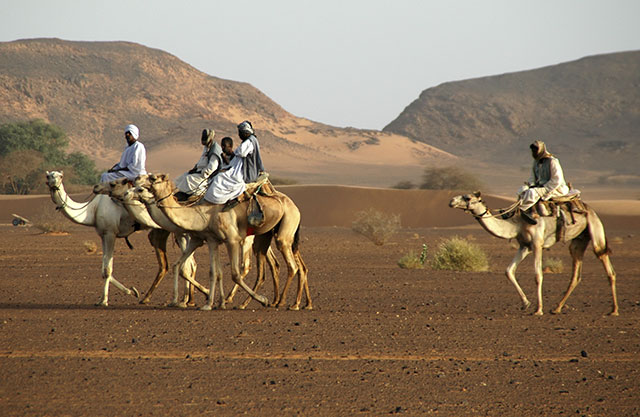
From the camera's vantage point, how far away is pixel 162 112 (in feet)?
350

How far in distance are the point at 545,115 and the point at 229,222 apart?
4623 inches

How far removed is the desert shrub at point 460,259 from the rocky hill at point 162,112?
6113 cm

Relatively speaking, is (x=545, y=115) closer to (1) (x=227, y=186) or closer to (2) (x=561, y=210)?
(2) (x=561, y=210)

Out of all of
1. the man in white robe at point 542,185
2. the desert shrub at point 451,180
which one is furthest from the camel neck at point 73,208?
the desert shrub at point 451,180

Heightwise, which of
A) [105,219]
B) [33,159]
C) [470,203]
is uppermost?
[470,203]

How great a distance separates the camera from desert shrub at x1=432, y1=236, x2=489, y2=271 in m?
22.4

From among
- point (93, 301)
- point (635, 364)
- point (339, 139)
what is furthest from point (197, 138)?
point (635, 364)

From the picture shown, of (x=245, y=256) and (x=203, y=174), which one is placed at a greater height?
(x=203, y=174)

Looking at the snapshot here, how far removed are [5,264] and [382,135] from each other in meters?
96.1

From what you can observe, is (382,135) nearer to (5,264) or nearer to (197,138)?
(197,138)

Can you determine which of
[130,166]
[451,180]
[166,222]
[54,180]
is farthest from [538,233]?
[451,180]

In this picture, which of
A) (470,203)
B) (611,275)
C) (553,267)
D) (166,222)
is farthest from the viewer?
(553,267)

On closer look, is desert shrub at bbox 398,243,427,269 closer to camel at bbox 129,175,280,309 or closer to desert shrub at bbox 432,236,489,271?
desert shrub at bbox 432,236,489,271

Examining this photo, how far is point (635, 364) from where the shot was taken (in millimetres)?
9477
